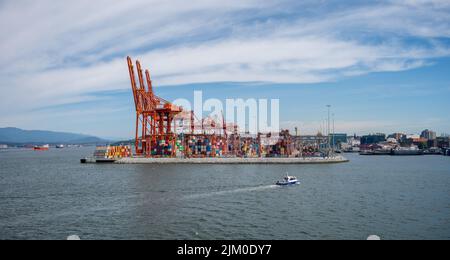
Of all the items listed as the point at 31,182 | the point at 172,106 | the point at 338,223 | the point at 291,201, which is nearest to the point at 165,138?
the point at 172,106

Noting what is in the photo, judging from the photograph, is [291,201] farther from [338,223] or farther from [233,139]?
[233,139]

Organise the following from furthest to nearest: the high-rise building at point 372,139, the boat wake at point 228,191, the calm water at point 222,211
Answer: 1. the high-rise building at point 372,139
2. the boat wake at point 228,191
3. the calm water at point 222,211

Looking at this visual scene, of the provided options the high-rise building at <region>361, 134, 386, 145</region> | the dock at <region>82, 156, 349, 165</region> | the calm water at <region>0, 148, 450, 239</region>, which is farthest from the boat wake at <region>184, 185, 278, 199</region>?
the high-rise building at <region>361, 134, 386, 145</region>

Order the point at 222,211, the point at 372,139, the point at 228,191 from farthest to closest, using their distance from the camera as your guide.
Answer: the point at 372,139, the point at 228,191, the point at 222,211

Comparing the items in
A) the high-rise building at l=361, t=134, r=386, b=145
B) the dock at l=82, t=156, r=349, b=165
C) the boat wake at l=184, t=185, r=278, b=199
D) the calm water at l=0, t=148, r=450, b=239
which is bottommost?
the calm water at l=0, t=148, r=450, b=239

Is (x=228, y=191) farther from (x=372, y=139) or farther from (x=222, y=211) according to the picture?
(x=372, y=139)

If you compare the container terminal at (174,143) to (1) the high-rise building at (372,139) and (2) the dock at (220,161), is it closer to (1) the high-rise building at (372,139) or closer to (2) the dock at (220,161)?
(2) the dock at (220,161)

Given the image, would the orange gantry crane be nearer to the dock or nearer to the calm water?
the dock

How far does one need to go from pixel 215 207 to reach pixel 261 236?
15.9 ft

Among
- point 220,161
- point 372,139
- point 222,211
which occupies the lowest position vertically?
point 222,211

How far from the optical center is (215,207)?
17.1 metres

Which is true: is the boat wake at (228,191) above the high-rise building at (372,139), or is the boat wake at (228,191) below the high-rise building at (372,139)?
below

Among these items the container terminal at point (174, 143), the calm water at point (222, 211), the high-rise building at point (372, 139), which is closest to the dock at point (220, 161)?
the container terminal at point (174, 143)

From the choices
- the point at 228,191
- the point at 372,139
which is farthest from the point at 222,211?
the point at 372,139
